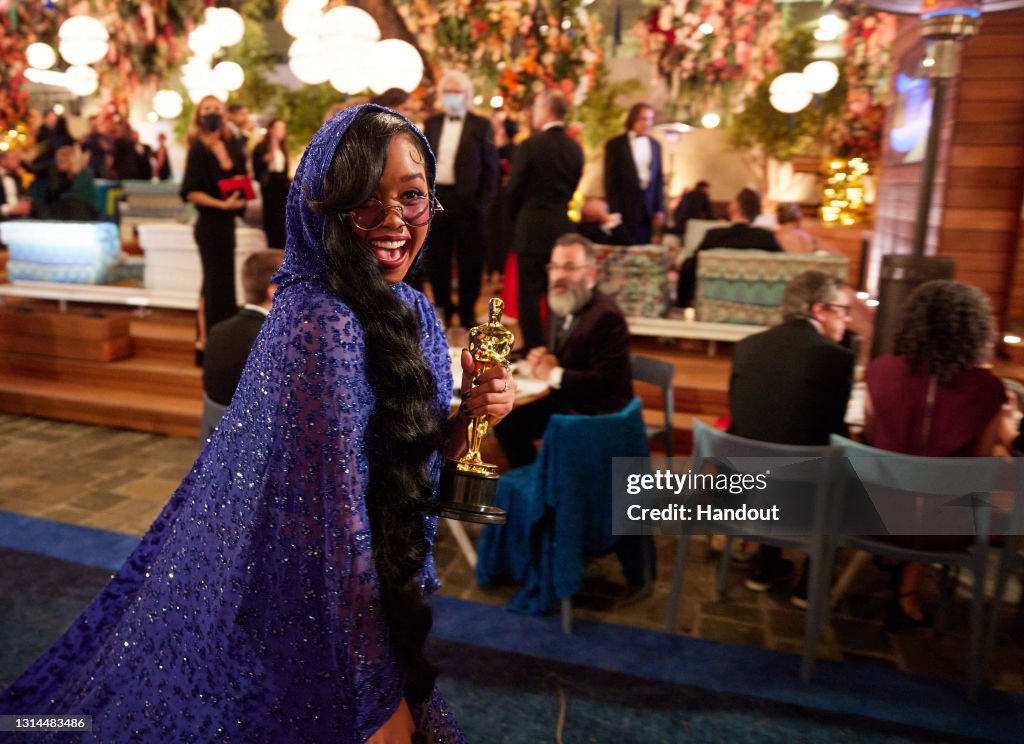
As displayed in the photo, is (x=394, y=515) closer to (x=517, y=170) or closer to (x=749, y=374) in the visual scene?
(x=749, y=374)

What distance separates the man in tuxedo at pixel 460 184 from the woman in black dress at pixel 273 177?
135 cm

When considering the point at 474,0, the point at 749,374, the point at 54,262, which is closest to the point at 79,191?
the point at 54,262

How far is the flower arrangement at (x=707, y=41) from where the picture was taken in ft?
32.2

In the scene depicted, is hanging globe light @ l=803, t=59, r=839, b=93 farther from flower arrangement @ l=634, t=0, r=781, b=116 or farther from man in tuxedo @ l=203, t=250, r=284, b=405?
man in tuxedo @ l=203, t=250, r=284, b=405

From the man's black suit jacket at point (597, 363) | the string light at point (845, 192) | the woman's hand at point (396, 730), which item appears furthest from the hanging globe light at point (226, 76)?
the woman's hand at point (396, 730)

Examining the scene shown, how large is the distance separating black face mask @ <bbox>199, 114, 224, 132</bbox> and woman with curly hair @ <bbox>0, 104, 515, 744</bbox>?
442 cm

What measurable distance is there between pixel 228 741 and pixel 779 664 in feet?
7.56

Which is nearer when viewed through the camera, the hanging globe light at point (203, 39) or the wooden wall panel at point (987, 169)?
the wooden wall panel at point (987, 169)

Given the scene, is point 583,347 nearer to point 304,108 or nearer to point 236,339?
point 236,339

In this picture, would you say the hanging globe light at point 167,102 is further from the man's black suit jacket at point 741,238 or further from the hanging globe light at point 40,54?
the man's black suit jacket at point 741,238

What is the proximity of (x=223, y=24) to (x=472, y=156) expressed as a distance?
4043mm

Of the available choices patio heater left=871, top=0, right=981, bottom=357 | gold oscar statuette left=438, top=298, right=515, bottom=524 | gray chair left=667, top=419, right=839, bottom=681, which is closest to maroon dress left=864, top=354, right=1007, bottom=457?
gray chair left=667, top=419, right=839, bottom=681

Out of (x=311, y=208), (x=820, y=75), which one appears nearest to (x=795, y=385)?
(x=311, y=208)

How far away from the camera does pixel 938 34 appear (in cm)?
354
